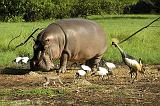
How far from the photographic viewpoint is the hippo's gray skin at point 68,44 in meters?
11.7

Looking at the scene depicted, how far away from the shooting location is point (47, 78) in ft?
32.2

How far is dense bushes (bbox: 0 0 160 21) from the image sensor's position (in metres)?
35.3

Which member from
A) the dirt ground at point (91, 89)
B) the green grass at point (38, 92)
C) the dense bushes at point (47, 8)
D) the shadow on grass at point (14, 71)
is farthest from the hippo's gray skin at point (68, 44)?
the dense bushes at point (47, 8)

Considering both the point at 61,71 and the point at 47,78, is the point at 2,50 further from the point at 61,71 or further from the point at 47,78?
the point at 47,78

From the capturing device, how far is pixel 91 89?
9.16m

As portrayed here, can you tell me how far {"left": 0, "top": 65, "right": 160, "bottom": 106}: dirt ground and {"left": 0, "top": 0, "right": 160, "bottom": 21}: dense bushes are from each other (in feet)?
75.9

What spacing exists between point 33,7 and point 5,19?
221cm

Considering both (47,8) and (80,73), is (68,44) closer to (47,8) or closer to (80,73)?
(80,73)

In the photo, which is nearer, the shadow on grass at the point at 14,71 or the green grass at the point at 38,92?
the green grass at the point at 38,92

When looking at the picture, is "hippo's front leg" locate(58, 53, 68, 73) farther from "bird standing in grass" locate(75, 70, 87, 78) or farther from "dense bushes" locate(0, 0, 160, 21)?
"dense bushes" locate(0, 0, 160, 21)

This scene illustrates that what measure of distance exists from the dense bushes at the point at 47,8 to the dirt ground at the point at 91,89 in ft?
75.9

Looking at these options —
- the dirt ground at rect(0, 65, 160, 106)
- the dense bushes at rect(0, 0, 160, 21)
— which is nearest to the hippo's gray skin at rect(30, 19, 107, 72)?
the dirt ground at rect(0, 65, 160, 106)

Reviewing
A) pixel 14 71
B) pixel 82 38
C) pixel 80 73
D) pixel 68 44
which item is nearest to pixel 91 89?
pixel 80 73

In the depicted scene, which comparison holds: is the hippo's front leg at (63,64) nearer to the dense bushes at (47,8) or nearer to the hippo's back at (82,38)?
the hippo's back at (82,38)
